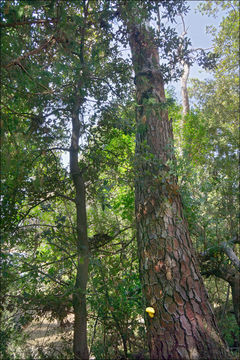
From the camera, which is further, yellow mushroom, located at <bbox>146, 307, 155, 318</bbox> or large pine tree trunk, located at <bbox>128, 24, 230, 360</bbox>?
yellow mushroom, located at <bbox>146, 307, 155, 318</bbox>

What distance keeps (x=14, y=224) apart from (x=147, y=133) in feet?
7.42

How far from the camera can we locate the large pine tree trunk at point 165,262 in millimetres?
2484

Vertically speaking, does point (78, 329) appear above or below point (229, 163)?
below

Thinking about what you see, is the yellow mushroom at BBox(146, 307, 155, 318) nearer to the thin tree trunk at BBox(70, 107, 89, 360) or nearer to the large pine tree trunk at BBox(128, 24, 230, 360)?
the large pine tree trunk at BBox(128, 24, 230, 360)

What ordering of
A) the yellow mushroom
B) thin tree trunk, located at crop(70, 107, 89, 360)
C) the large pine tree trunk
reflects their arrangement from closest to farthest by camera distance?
the large pine tree trunk < the yellow mushroom < thin tree trunk, located at crop(70, 107, 89, 360)

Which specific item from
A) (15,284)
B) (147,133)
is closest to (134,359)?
(15,284)

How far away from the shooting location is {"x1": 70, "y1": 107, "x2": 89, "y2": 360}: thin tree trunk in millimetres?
3395

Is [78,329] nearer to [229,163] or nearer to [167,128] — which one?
[167,128]

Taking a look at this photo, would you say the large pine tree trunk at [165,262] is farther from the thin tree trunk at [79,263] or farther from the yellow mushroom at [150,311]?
the thin tree trunk at [79,263]

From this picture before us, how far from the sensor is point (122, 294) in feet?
13.3

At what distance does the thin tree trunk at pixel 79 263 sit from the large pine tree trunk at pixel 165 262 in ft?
2.83

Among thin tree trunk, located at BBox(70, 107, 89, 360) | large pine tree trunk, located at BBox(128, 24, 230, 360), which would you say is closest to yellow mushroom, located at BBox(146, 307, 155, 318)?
large pine tree trunk, located at BBox(128, 24, 230, 360)

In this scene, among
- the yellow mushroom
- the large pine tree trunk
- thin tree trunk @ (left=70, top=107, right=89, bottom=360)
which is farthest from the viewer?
thin tree trunk @ (left=70, top=107, right=89, bottom=360)

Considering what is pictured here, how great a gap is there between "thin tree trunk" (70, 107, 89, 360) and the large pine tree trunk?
2.83 feet
